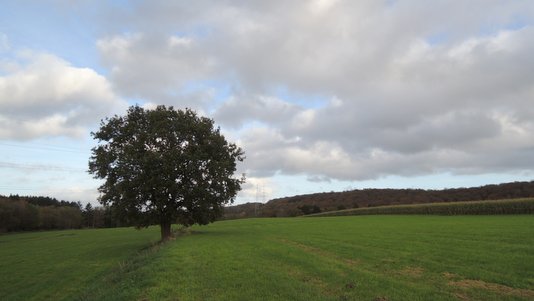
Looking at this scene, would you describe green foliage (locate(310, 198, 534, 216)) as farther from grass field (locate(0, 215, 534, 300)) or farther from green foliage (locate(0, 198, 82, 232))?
green foliage (locate(0, 198, 82, 232))

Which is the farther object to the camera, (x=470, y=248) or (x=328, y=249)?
(x=328, y=249)

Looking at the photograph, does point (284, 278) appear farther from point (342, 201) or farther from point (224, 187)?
point (342, 201)

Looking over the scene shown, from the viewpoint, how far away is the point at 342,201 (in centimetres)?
19100

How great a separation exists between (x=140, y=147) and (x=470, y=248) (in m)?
34.1

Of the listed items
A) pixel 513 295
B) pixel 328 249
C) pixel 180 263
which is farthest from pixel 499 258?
pixel 180 263

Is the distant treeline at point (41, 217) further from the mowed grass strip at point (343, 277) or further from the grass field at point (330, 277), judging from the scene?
the mowed grass strip at point (343, 277)

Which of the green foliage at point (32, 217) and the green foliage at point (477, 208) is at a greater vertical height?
the green foliage at point (32, 217)

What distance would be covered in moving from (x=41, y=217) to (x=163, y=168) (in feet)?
408

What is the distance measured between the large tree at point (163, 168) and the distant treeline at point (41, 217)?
2383 inches

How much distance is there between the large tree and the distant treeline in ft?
199

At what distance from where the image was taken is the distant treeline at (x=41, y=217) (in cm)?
12960

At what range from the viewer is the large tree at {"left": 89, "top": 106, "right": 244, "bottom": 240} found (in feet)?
149

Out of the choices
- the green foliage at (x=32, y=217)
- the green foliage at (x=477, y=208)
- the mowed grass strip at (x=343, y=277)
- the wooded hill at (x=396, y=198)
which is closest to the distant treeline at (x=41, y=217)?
the green foliage at (x=32, y=217)

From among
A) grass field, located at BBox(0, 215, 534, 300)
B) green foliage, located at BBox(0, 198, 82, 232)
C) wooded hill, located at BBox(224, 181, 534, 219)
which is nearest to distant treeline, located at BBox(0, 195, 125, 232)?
green foliage, located at BBox(0, 198, 82, 232)
